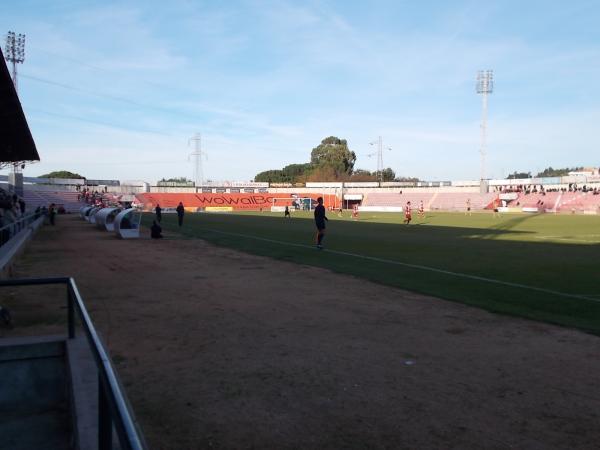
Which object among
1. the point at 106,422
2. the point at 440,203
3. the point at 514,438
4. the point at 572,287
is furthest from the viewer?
the point at 440,203

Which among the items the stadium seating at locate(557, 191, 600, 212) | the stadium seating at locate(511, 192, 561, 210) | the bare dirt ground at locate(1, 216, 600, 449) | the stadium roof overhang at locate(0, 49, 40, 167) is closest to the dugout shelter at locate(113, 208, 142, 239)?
the stadium roof overhang at locate(0, 49, 40, 167)

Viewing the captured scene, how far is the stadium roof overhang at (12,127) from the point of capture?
11.1 metres

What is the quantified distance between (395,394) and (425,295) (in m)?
5.45

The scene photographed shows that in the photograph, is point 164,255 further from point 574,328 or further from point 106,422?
point 106,422

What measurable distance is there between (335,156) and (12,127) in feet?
421

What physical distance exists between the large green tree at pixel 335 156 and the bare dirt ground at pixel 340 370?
128 metres

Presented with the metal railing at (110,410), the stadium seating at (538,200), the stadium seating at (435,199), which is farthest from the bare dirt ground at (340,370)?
the stadium seating at (435,199)

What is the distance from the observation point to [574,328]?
7.32 meters

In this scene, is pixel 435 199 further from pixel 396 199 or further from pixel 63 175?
pixel 63 175

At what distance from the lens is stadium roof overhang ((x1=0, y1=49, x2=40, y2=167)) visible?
11122 mm

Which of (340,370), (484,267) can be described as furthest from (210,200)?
(340,370)

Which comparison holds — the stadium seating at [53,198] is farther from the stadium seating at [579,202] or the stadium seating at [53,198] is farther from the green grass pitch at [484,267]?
the stadium seating at [579,202]

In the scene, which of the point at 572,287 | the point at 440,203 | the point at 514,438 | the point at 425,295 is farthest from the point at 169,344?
the point at 440,203

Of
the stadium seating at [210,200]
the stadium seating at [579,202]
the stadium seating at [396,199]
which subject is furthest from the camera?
the stadium seating at [210,200]
